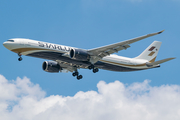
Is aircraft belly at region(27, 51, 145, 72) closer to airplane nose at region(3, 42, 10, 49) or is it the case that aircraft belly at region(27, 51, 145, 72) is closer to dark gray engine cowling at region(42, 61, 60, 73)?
airplane nose at region(3, 42, 10, 49)

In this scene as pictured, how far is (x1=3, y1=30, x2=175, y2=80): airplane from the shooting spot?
42219mm

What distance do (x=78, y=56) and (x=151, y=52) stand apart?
59.5 feet

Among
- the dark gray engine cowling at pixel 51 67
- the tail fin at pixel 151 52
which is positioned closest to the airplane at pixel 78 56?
the dark gray engine cowling at pixel 51 67

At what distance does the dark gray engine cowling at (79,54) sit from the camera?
43.2 metres

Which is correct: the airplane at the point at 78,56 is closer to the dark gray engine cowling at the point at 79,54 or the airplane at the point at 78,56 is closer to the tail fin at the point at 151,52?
the dark gray engine cowling at the point at 79,54

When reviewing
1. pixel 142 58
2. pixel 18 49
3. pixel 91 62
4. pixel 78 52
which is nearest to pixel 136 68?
pixel 142 58

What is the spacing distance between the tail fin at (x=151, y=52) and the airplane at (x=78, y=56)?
1393mm

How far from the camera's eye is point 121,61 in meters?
49.2

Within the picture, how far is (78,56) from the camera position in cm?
4350

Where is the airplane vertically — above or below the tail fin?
below

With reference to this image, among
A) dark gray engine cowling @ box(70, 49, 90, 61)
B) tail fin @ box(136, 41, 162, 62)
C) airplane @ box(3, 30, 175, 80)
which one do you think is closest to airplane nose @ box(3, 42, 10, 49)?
airplane @ box(3, 30, 175, 80)

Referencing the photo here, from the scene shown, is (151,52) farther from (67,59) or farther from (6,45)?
(6,45)

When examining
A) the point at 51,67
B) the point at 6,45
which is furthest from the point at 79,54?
the point at 6,45

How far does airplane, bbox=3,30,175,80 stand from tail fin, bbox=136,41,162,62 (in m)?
1.39
